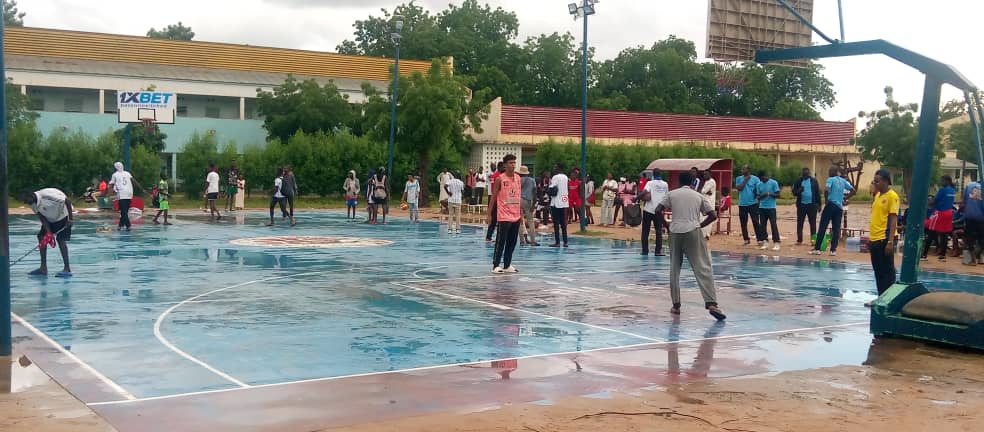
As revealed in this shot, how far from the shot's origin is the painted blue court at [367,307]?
9305 millimetres

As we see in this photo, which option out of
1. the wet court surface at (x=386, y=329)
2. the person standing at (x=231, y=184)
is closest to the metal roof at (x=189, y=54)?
the person standing at (x=231, y=184)

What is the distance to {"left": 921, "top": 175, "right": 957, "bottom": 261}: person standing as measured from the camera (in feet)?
66.2

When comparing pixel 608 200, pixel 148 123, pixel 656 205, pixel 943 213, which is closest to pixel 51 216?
pixel 656 205

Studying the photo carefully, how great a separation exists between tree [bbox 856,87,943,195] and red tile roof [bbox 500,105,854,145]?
24.7 feet

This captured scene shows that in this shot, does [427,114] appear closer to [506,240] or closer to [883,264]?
[506,240]

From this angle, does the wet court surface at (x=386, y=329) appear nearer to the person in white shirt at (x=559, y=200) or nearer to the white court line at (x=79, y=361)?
the white court line at (x=79, y=361)

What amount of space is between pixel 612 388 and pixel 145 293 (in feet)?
25.1

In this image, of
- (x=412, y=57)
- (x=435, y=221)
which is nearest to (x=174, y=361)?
(x=435, y=221)

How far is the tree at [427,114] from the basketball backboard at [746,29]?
22.8m

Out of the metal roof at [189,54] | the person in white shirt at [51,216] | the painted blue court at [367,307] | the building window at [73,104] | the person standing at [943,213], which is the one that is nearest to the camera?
the painted blue court at [367,307]

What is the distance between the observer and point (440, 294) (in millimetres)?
13961

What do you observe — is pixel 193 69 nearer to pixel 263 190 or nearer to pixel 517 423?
pixel 263 190

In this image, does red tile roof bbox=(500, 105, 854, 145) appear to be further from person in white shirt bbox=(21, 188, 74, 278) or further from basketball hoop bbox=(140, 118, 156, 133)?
person in white shirt bbox=(21, 188, 74, 278)

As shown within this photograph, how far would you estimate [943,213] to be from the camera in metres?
20.4
